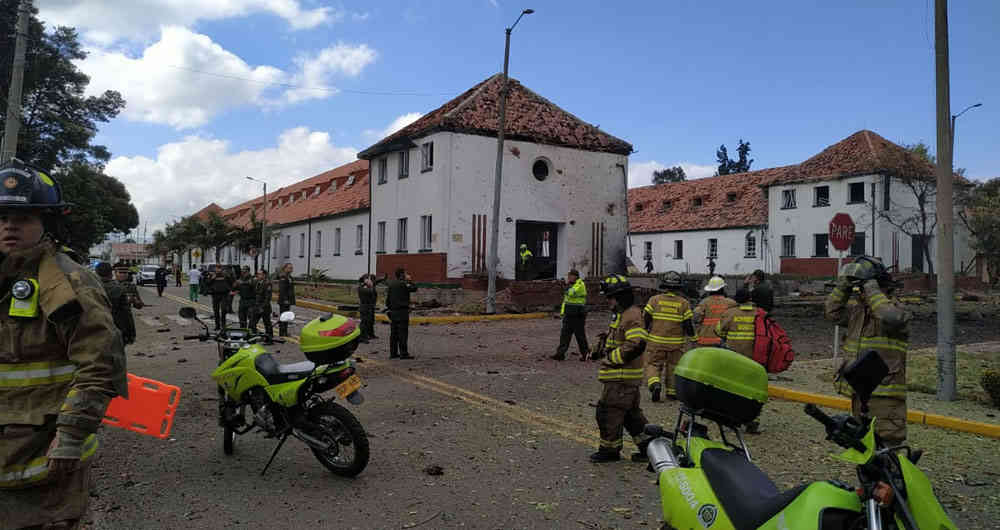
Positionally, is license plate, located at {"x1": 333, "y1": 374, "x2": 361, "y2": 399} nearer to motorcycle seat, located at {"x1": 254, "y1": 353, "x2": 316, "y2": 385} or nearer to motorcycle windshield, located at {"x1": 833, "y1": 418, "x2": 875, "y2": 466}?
motorcycle seat, located at {"x1": 254, "y1": 353, "x2": 316, "y2": 385}

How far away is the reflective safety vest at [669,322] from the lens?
824 centimetres

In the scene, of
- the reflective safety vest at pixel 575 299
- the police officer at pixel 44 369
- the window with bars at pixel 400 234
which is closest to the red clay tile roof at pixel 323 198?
the window with bars at pixel 400 234

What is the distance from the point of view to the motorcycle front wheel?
17.4 ft

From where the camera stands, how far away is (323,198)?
142 ft

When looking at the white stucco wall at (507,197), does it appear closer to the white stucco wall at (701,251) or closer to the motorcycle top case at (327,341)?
the white stucco wall at (701,251)

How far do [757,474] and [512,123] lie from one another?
79.5 feet

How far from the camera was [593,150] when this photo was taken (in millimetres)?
27734

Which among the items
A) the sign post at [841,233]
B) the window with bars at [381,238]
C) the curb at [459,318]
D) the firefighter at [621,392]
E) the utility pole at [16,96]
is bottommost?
the curb at [459,318]

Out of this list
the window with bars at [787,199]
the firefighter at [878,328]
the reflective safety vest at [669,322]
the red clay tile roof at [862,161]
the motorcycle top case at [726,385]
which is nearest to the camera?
the motorcycle top case at [726,385]

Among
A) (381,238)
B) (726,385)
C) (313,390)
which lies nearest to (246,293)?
(313,390)

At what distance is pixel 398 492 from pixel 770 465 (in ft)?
11.0

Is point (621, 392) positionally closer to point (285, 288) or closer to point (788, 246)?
point (285, 288)

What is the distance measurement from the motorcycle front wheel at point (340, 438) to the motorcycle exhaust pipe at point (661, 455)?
276 cm

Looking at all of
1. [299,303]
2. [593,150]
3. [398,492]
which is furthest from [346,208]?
[398,492]
